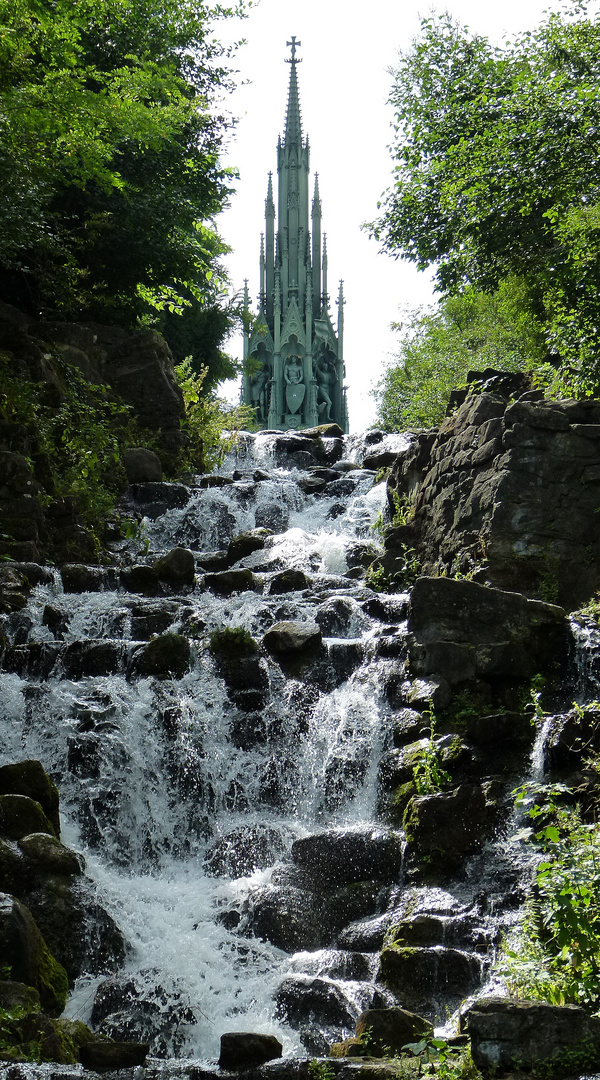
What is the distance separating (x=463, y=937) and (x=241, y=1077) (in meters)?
2.17

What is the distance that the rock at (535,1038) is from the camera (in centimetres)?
496

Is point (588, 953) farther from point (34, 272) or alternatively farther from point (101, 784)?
point (34, 272)

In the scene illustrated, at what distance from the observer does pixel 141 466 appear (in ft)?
60.2

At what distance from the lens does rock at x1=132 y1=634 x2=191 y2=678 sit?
11078mm

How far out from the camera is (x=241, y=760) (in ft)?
34.1

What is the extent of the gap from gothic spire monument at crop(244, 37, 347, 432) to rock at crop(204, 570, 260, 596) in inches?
1406

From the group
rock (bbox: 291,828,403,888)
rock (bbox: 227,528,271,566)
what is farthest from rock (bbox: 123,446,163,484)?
rock (bbox: 291,828,403,888)

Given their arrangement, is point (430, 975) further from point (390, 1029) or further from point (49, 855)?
point (49, 855)

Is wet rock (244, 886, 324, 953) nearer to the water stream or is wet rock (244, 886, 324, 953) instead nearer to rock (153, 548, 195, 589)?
the water stream

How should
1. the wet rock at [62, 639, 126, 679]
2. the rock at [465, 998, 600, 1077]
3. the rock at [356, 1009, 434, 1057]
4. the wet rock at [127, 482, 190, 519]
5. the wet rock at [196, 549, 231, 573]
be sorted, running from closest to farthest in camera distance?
the rock at [465, 998, 600, 1077], the rock at [356, 1009, 434, 1057], the wet rock at [62, 639, 126, 679], the wet rock at [196, 549, 231, 573], the wet rock at [127, 482, 190, 519]

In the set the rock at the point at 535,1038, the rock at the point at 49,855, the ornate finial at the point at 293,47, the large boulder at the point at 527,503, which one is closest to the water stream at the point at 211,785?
the rock at the point at 49,855

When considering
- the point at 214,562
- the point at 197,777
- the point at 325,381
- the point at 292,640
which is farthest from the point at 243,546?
the point at 325,381

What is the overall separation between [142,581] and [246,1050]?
8.14 metres

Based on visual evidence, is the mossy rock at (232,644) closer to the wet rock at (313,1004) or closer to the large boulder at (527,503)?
the large boulder at (527,503)
